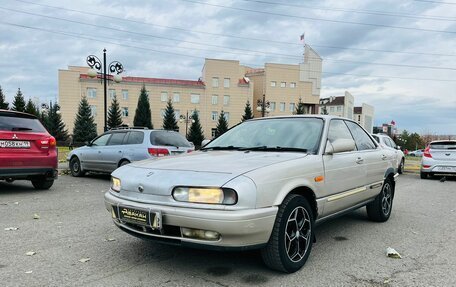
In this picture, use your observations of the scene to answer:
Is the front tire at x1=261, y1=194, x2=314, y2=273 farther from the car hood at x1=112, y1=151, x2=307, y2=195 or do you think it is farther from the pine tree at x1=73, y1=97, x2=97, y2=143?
the pine tree at x1=73, y1=97, x2=97, y2=143

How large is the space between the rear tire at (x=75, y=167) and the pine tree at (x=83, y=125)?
48.0 metres

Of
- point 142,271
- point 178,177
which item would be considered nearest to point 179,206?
point 178,177

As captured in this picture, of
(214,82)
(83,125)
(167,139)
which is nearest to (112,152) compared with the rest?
(167,139)

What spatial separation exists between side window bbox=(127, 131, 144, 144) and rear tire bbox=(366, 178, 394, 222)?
602 centimetres

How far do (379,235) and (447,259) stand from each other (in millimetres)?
1027

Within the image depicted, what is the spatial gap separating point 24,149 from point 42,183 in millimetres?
1196

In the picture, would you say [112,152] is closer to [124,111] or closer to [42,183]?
[42,183]

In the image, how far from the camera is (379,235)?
4918mm

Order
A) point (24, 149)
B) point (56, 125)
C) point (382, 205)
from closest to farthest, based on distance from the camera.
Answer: point (382, 205), point (24, 149), point (56, 125)

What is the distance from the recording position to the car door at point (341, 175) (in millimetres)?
4039

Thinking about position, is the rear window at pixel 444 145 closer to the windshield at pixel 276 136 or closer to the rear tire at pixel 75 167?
the windshield at pixel 276 136

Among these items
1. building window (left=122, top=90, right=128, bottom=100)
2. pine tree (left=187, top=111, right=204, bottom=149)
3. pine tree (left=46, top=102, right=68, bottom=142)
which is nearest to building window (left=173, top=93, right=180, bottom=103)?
pine tree (left=187, top=111, right=204, bottom=149)

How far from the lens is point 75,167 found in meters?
11.3

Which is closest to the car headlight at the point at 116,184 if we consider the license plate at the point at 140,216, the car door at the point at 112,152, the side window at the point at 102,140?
the license plate at the point at 140,216
